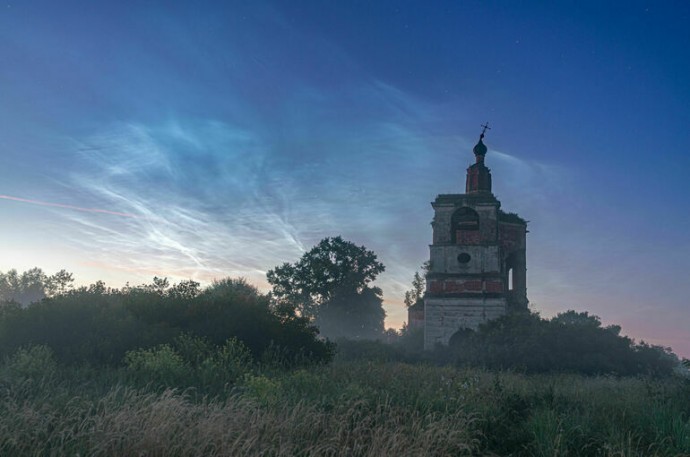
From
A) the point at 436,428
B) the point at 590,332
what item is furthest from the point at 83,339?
→ the point at 590,332

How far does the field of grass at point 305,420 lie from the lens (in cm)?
694

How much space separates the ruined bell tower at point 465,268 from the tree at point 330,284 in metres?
21.6

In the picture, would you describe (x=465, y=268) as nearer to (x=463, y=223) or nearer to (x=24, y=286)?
(x=463, y=223)

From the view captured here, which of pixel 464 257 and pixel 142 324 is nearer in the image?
pixel 142 324

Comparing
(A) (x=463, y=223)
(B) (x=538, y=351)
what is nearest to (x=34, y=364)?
(B) (x=538, y=351)

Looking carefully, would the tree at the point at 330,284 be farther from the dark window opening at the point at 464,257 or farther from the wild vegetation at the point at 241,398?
the wild vegetation at the point at 241,398

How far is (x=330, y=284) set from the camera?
60.0 meters

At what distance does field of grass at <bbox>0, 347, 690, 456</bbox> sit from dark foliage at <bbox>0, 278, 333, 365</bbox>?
2585mm

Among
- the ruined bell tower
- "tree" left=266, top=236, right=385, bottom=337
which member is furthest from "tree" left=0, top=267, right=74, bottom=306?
the ruined bell tower

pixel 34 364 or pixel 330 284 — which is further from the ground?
pixel 330 284

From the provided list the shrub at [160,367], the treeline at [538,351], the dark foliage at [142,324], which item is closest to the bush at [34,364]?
the dark foliage at [142,324]

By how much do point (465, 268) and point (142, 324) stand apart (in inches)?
1087

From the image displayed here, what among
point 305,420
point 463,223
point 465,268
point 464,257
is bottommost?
point 305,420

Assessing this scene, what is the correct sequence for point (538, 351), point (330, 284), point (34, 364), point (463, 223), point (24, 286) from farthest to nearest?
point (24, 286) → point (330, 284) → point (463, 223) → point (538, 351) → point (34, 364)
